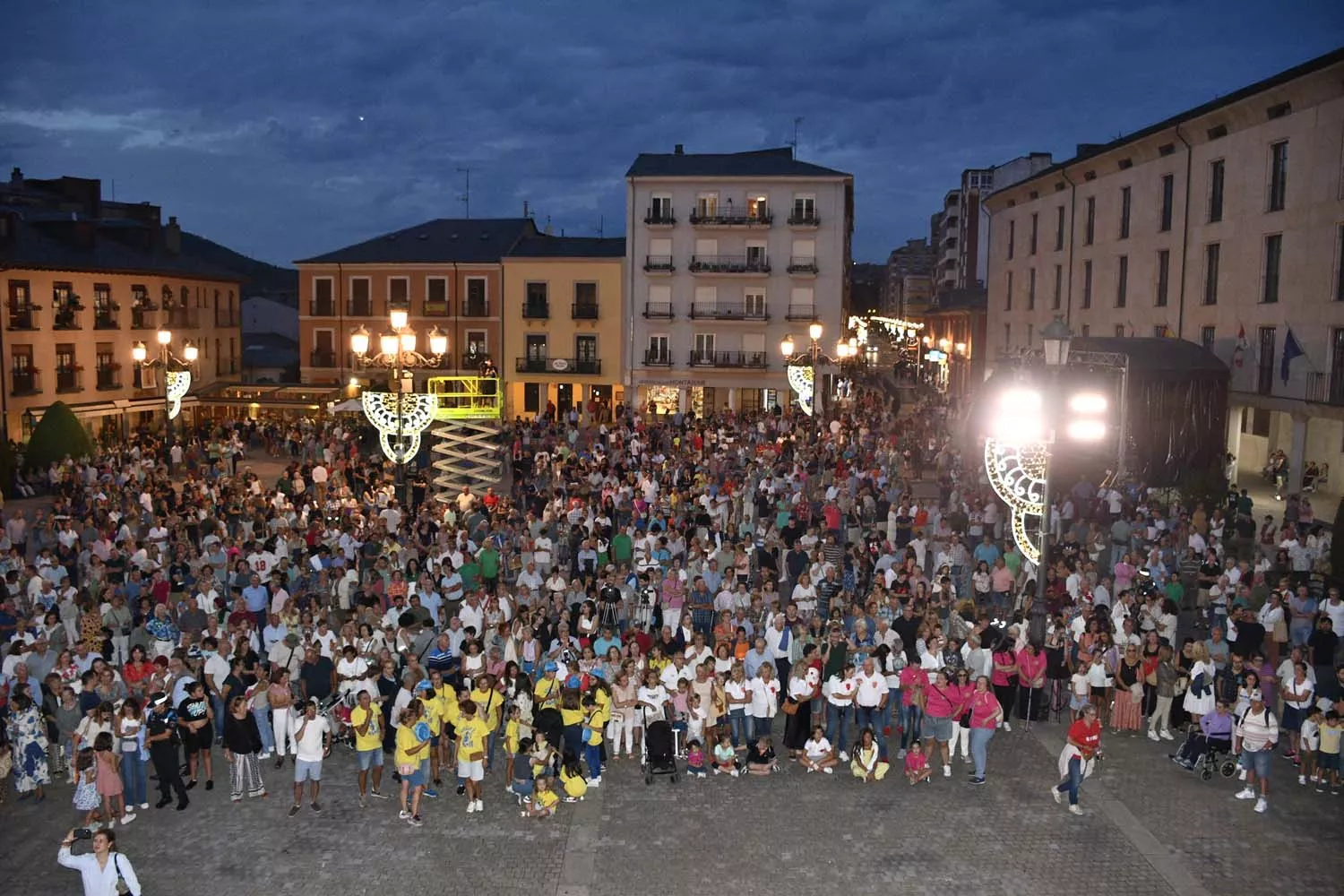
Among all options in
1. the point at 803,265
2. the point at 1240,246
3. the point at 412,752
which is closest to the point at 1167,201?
the point at 1240,246

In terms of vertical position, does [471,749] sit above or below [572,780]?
above

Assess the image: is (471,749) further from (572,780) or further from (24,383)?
(24,383)

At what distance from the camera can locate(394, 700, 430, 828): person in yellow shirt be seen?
11.3 metres

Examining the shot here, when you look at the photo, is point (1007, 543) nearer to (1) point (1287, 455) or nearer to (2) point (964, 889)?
(2) point (964, 889)

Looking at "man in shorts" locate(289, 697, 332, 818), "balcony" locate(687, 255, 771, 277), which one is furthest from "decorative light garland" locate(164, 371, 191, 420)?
"man in shorts" locate(289, 697, 332, 818)

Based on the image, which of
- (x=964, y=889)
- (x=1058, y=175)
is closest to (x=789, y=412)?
(x=1058, y=175)

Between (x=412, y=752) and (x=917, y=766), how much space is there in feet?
18.8

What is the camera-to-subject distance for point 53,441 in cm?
3206

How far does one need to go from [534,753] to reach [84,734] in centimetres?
478

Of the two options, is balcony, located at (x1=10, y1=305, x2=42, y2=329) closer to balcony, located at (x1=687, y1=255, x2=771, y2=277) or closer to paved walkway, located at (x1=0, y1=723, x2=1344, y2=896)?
balcony, located at (x1=687, y1=255, x2=771, y2=277)

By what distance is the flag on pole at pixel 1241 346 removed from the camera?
28.9 metres

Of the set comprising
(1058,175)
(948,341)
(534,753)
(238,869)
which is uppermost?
(1058,175)

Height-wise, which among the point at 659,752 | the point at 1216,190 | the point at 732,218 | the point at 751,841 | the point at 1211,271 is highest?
the point at 732,218

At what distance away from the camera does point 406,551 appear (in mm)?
19156
